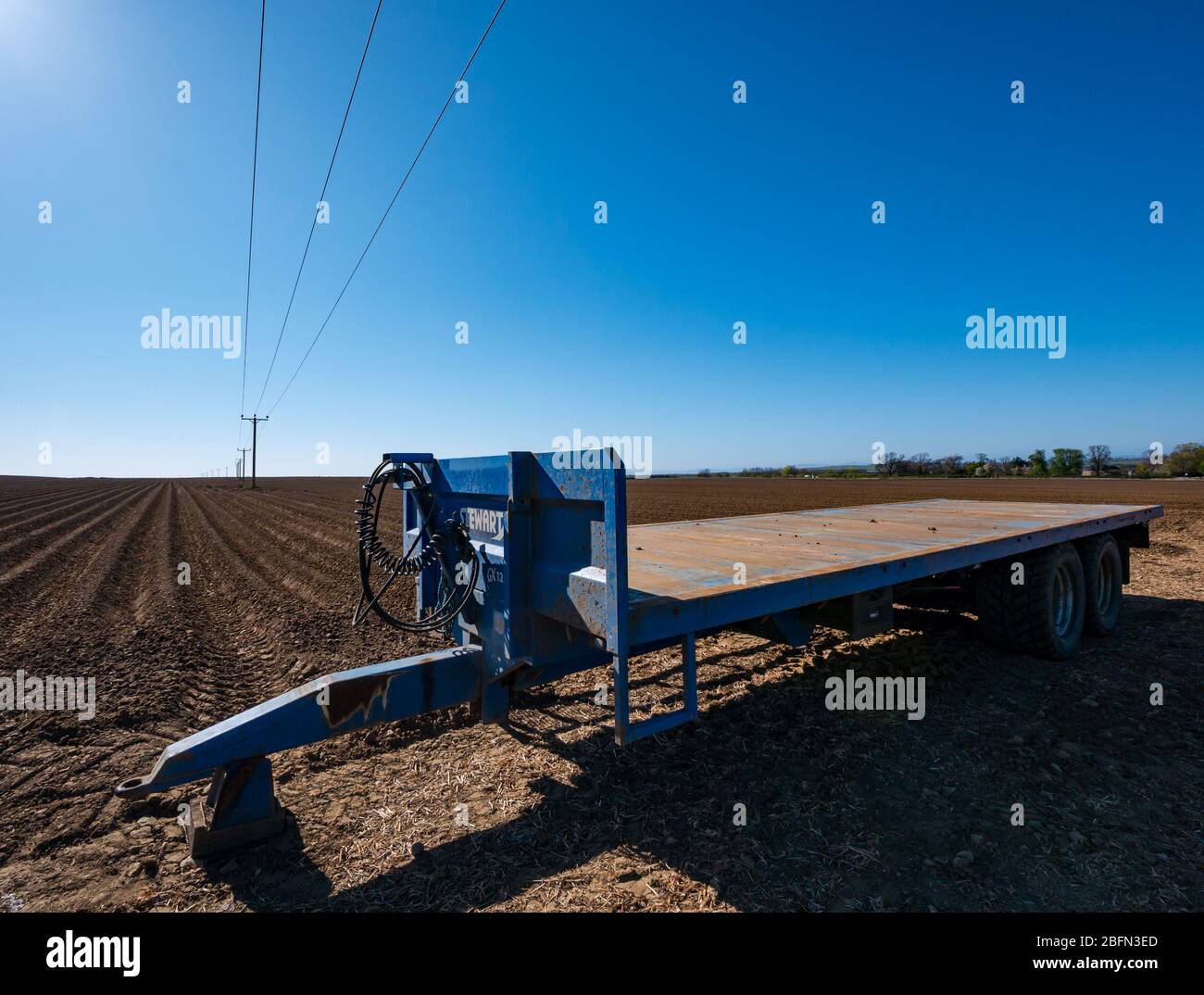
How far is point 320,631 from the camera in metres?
6.52

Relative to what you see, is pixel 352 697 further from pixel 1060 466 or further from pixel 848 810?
pixel 1060 466

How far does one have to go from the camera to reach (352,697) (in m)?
2.60

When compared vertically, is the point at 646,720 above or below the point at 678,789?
above

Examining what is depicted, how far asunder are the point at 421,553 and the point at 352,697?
38.3 inches

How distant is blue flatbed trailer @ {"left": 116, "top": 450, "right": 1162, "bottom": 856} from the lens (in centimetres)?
237

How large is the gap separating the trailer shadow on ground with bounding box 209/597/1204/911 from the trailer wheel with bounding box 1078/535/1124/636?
1146mm

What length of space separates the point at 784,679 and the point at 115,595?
9151 millimetres

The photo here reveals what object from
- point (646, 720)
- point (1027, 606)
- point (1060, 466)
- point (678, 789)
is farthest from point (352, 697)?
point (1060, 466)

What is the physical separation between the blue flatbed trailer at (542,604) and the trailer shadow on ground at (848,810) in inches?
24.2

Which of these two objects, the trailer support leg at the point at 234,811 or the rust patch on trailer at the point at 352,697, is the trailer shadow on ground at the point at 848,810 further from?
the rust patch on trailer at the point at 352,697

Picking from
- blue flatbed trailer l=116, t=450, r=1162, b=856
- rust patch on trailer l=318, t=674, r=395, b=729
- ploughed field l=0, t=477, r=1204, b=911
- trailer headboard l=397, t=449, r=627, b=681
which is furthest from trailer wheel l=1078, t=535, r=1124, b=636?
rust patch on trailer l=318, t=674, r=395, b=729

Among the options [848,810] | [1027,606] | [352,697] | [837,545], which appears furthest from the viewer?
[1027,606]
